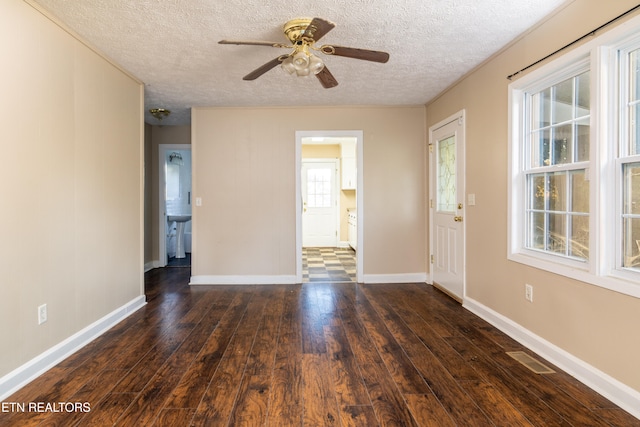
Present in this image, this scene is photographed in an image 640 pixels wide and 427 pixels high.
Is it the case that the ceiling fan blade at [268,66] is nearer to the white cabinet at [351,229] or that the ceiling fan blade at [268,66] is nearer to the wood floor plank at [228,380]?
the wood floor plank at [228,380]

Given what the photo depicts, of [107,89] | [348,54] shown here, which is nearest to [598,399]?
[348,54]

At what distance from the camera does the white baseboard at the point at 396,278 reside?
491cm

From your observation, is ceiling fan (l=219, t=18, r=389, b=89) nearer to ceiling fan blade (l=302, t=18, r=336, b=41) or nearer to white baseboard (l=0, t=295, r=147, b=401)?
ceiling fan blade (l=302, t=18, r=336, b=41)

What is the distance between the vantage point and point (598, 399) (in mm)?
1985

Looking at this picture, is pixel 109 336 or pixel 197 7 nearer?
pixel 197 7

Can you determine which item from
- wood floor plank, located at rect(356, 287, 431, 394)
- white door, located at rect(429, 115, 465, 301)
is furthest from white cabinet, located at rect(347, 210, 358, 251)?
wood floor plank, located at rect(356, 287, 431, 394)

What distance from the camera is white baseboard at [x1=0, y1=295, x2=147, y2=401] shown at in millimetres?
2068

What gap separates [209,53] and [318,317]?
8.38 ft

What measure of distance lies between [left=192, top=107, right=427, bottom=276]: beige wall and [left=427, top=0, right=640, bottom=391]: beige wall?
868mm

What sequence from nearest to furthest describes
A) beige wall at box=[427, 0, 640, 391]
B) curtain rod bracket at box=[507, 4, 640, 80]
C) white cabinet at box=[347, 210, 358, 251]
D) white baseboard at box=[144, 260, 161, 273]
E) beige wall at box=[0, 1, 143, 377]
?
curtain rod bracket at box=[507, 4, 640, 80], beige wall at box=[427, 0, 640, 391], beige wall at box=[0, 1, 143, 377], white baseboard at box=[144, 260, 161, 273], white cabinet at box=[347, 210, 358, 251]

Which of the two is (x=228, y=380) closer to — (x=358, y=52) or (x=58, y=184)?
(x=58, y=184)

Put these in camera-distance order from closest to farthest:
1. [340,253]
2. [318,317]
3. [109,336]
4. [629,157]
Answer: [629,157] < [109,336] < [318,317] < [340,253]

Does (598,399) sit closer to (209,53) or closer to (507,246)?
(507,246)

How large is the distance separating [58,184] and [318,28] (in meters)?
2.06
